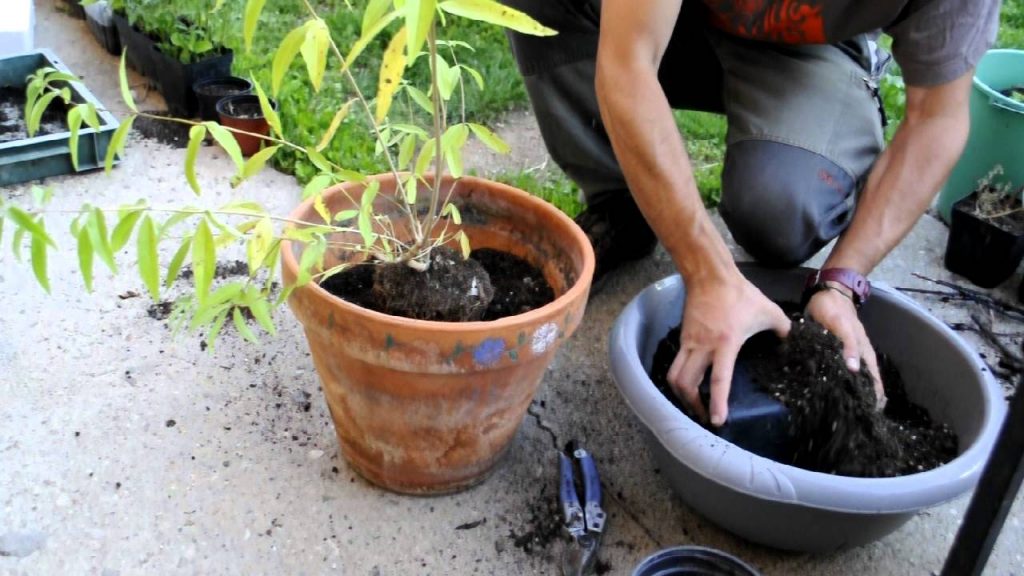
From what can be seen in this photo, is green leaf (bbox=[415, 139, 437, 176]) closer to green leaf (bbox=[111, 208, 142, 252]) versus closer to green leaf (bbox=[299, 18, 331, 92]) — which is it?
green leaf (bbox=[299, 18, 331, 92])

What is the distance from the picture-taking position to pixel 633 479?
1656 millimetres

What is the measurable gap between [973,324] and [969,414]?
2.36ft

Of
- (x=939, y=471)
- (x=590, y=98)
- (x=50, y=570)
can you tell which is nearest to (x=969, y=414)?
(x=939, y=471)

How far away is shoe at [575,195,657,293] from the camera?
2084 mm

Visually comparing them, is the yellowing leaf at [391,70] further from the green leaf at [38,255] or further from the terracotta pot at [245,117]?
the terracotta pot at [245,117]

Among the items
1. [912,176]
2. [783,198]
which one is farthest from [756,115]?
[912,176]

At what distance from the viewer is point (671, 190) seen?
5.05ft

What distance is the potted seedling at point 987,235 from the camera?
221 centimetres

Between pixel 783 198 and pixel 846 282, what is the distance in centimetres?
23

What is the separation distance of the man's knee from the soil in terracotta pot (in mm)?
474

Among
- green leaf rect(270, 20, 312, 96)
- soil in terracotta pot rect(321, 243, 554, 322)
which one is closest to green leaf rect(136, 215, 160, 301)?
green leaf rect(270, 20, 312, 96)

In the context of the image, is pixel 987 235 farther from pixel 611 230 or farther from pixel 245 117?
pixel 245 117

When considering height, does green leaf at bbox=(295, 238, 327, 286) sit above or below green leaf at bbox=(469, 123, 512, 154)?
below

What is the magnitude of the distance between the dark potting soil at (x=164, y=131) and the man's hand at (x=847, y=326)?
1833mm
